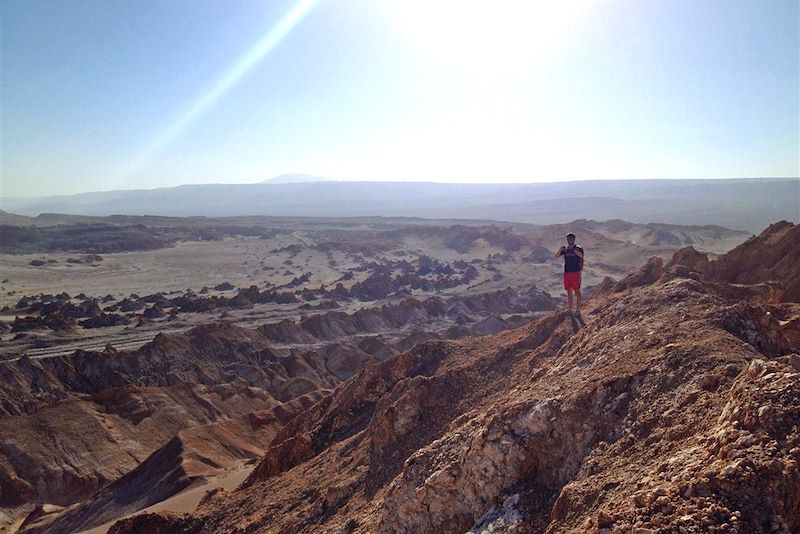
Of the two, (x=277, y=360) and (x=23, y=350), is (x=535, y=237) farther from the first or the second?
(x=23, y=350)

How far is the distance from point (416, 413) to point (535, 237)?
284 ft

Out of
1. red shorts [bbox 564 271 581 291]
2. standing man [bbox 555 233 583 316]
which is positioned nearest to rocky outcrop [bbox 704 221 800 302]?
red shorts [bbox 564 271 581 291]

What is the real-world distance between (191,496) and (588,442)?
14.6 metres

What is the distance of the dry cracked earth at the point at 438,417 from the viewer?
17.5 ft

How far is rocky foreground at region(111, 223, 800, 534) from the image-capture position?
191 inches

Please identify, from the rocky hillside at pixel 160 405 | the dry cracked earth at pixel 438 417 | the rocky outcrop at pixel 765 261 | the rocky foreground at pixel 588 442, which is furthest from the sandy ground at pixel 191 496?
the rocky outcrop at pixel 765 261

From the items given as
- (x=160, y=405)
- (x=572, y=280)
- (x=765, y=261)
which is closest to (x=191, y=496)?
(x=160, y=405)

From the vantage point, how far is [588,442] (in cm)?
679

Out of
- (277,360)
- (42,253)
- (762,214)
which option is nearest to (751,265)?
(277,360)

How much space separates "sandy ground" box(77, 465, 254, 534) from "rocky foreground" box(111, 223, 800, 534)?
2.75 metres

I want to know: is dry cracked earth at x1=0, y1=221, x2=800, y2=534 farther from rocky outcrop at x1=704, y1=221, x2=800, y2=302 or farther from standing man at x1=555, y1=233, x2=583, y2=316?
standing man at x1=555, y1=233, x2=583, y2=316

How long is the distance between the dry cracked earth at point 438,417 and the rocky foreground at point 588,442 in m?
0.03

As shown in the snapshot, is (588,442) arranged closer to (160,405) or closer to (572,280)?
(572,280)

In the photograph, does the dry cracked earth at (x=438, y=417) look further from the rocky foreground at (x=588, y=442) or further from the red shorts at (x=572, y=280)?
the red shorts at (x=572, y=280)
